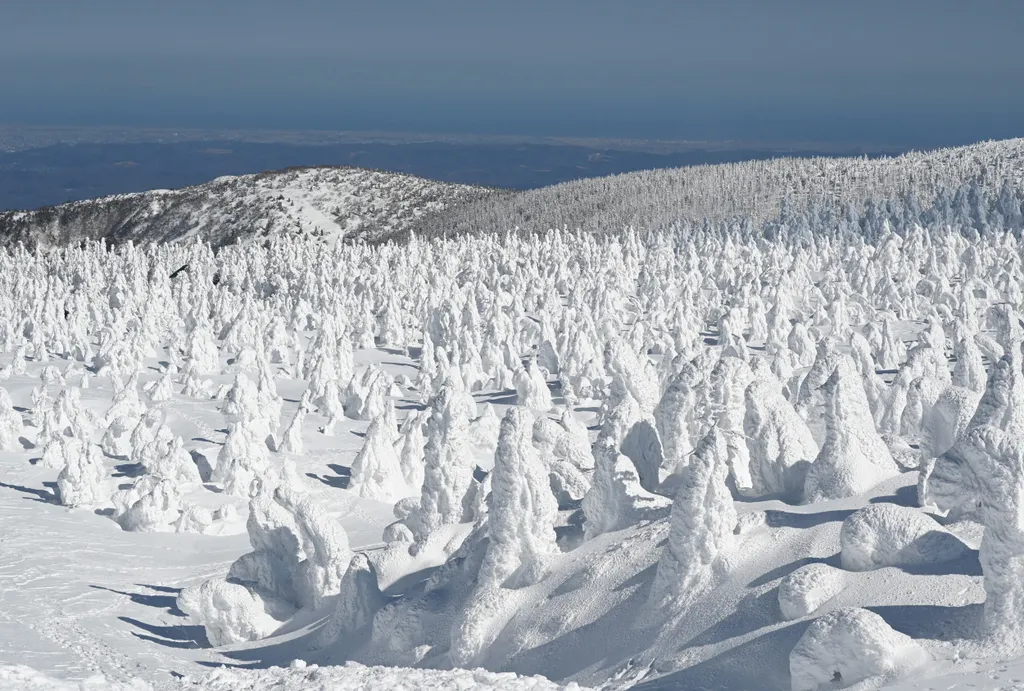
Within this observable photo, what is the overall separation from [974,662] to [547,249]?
113 m

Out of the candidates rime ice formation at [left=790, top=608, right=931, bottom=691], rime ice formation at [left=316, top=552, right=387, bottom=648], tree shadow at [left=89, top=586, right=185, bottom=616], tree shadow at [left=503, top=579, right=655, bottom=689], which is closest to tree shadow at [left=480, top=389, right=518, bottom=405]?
tree shadow at [left=89, top=586, right=185, bottom=616]

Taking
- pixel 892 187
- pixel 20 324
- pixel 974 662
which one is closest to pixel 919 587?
pixel 974 662

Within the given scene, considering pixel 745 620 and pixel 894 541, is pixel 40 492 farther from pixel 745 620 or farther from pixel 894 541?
pixel 894 541

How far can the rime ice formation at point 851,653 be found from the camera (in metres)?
15.5

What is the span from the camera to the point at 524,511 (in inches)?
944

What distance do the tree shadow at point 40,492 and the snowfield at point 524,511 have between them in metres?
0.12

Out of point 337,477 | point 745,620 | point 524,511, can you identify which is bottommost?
point 337,477

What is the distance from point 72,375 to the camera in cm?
6894

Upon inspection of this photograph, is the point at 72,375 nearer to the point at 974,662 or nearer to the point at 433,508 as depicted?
the point at 433,508

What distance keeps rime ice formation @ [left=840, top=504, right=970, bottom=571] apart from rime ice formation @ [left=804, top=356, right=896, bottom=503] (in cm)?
536

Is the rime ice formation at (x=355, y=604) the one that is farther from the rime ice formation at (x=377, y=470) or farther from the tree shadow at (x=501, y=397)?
the tree shadow at (x=501, y=397)

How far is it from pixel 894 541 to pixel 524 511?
26.8 ft

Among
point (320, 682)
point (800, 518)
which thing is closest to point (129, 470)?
point (320, 682)

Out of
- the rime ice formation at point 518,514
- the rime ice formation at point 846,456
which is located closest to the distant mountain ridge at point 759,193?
the rime ice formation at point 846,456
